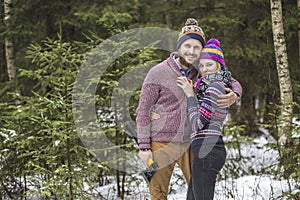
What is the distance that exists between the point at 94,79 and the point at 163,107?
225cm

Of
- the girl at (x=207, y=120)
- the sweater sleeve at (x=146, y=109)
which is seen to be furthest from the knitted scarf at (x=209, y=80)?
the sweater sleeve at (x=146, y=109)

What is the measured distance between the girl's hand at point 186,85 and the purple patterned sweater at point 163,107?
8 centimetres

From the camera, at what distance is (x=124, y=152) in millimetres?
5840

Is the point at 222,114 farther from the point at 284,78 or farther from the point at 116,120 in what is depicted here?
the point at 284,78

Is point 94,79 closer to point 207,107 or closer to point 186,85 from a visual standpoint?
point 186,85

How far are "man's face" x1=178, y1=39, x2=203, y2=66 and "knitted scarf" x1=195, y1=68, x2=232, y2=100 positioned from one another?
272mm

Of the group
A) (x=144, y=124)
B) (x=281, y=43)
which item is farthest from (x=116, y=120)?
(x=281, y=43)

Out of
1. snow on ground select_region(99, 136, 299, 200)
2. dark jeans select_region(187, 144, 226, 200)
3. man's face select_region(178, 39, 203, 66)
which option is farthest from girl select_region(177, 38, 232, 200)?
snow on ground select_region(99, 136, 299, 200)

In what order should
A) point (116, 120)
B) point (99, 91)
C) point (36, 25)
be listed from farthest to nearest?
point (36, 25)
point (99, 91)
point (116, 120)

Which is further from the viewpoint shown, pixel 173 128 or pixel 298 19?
pixel 298 19

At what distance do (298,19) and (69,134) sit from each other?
5320 millimetres

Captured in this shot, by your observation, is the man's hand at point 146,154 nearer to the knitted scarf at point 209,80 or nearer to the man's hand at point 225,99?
the knitted scarf at point 209,80

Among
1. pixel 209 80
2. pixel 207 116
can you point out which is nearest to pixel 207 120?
pixel 207 116

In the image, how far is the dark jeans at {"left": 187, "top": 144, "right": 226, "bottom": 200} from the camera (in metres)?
3.16
